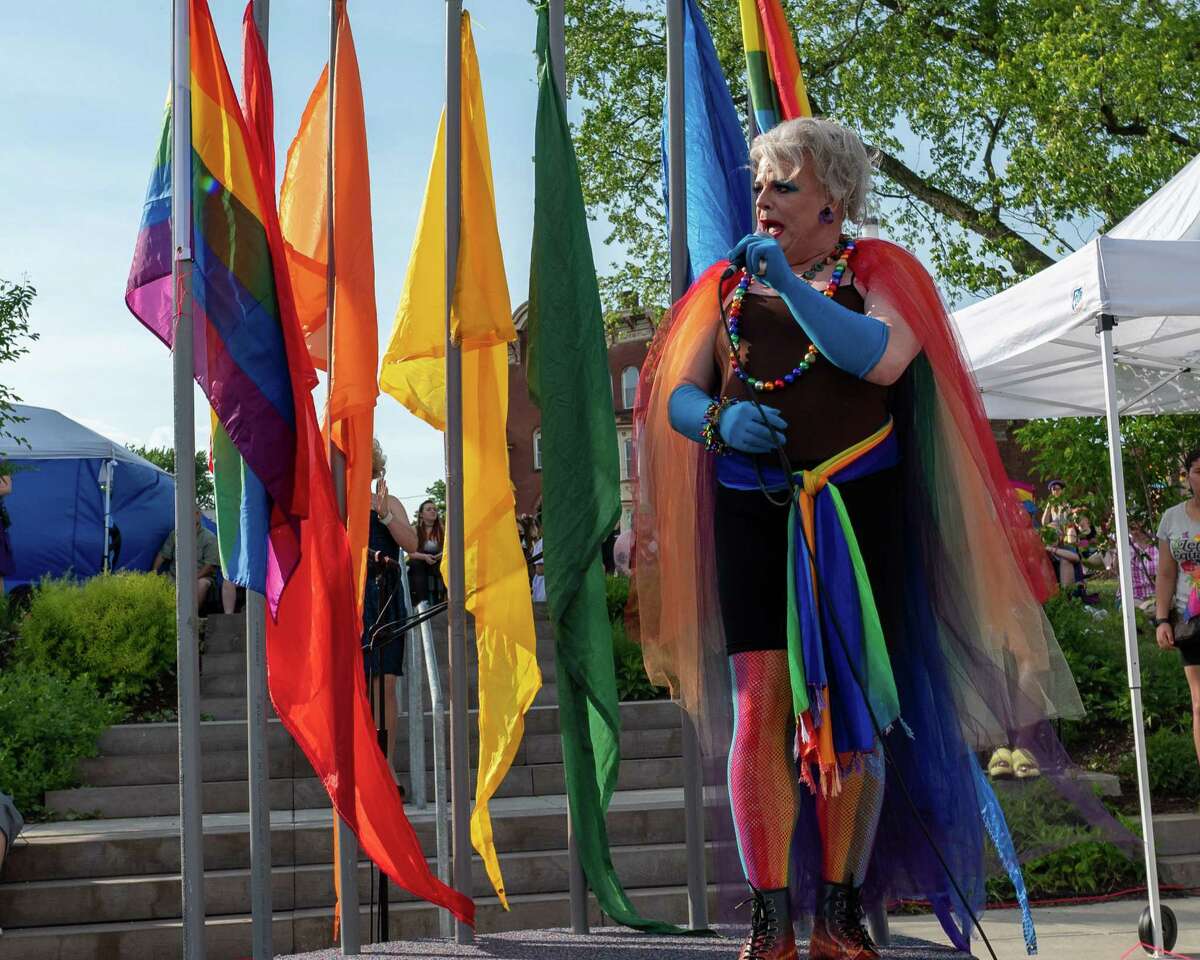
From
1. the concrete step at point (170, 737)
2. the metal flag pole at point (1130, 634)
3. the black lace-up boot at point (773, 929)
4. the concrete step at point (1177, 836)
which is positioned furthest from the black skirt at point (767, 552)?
the concrete step at point (170, 737)

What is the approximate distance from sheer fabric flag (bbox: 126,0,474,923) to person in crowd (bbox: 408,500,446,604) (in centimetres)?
321

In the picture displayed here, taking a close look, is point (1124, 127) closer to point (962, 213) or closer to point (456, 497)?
point (962, 213)

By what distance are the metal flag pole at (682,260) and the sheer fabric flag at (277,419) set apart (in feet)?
2.09

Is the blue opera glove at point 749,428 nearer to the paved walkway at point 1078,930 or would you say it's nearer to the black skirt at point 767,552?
the black skirt at point 767,552

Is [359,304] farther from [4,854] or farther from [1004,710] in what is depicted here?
[4,854]

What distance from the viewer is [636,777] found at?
340 inches

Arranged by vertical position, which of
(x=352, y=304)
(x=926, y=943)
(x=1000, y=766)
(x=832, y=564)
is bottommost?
(x=926, y=943)

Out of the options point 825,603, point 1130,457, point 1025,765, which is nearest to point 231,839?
point 1025,765

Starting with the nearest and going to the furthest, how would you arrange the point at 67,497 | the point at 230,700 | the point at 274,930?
the point at 274,930
the point at 230,700
the point at 67,497

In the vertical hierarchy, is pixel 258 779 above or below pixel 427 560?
below

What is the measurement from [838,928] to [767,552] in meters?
0.79

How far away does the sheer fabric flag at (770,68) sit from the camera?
15.2 feet

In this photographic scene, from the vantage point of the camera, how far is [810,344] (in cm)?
319

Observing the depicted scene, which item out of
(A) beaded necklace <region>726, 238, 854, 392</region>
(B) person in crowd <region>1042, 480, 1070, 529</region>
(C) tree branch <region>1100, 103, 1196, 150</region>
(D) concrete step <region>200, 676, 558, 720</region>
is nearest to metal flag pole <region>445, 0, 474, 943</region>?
(A) beaded necklace <region>726, 238, 854, 392</region>
